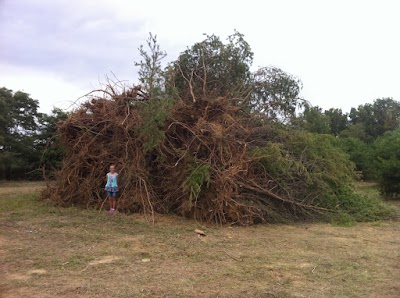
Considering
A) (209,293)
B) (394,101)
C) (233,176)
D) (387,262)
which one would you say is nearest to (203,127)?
(233,176)

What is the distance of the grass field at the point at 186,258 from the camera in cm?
489

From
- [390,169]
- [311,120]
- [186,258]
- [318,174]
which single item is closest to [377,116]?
[390,169]

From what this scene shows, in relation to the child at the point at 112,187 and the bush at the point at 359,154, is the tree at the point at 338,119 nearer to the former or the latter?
the bush at the point at 359,154

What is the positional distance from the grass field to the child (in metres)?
0.43

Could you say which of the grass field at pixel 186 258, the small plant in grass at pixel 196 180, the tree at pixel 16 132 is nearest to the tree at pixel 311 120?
the grass field at pixel 186 258

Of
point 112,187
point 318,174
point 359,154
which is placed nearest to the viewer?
point 112,187

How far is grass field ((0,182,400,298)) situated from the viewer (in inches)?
193

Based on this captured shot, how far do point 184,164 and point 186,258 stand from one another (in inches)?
148

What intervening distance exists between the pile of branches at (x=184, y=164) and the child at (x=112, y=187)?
0.23 metres

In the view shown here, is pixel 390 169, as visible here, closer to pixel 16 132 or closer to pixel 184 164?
pixel 184 164

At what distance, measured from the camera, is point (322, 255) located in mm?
6723

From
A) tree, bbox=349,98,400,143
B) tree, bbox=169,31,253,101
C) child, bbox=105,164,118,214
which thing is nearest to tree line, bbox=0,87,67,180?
tree, bbox=169,31,253,101

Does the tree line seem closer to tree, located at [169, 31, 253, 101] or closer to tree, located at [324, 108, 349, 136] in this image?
tree, located at [169, 31, 253, 101]

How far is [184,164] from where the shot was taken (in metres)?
9.89
